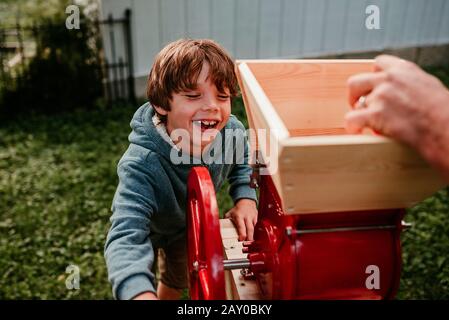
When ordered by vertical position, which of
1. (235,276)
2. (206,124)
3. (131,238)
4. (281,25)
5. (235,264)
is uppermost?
(206,124)

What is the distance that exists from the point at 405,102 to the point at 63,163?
4351 millimetres

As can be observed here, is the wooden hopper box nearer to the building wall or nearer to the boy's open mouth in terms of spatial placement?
the boy's open mouth

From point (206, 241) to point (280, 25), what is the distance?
20.7 ft

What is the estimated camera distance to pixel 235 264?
5.11 ft

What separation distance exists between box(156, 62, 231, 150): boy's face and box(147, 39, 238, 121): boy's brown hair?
0.06 feet

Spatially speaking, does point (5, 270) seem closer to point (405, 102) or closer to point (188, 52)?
point (188, 52)

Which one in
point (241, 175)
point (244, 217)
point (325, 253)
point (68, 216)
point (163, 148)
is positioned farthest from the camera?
point (68, 216)

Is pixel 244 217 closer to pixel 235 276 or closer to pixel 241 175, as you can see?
pixel 241 175

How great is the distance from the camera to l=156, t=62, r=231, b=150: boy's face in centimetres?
166

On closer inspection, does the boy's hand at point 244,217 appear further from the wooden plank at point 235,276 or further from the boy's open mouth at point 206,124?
the boy's open mouth at point 206,124

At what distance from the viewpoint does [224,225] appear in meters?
2.10

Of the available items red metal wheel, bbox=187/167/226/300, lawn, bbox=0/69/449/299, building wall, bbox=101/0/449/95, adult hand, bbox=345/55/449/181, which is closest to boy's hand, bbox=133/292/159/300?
red metal wheel, bbox=187/167/226/300

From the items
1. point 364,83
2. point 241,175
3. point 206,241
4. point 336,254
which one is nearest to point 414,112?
point 364,83
